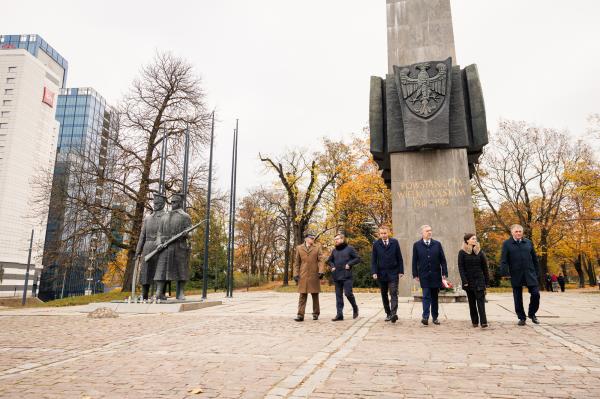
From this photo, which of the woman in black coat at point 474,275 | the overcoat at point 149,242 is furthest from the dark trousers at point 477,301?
the overcoat at point 149,242

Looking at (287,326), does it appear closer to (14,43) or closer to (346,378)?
(346,378)

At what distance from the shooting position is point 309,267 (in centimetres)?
923

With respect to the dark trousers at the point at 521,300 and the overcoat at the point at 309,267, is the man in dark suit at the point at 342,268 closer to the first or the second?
the overcoat at the point at 309,267

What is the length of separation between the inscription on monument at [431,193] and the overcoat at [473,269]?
7334 mm

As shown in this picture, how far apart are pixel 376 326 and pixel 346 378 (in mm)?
4152

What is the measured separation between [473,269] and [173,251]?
8.22m

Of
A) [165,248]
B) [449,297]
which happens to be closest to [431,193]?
[449,297]

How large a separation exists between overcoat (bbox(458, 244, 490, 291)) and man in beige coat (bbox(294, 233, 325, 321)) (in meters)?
2.73

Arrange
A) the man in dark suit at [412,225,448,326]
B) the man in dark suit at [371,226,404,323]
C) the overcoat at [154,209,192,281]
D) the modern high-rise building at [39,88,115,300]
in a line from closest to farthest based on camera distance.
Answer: the man in dark suit at [412,225,448,326] → the man in dark suit at [371,226,404,323] → the overcoat at [154,209,192,281] → the modern high-rise building at [39,88,115,300]

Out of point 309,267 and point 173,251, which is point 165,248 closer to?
point 173,251

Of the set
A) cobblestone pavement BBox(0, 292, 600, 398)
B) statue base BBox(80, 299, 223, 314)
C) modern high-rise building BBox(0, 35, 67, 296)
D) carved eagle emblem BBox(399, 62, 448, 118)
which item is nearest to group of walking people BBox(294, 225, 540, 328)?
cobblestone pavement BBox(0, 292, 600, 398)

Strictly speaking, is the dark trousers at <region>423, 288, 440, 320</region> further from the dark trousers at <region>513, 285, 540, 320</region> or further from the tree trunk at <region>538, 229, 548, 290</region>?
the tree trunk at <region>538, 229, 548, 290</region>

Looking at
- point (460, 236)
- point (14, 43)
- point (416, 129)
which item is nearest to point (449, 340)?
point (460, 236)

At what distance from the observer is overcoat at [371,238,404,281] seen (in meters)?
8.59
